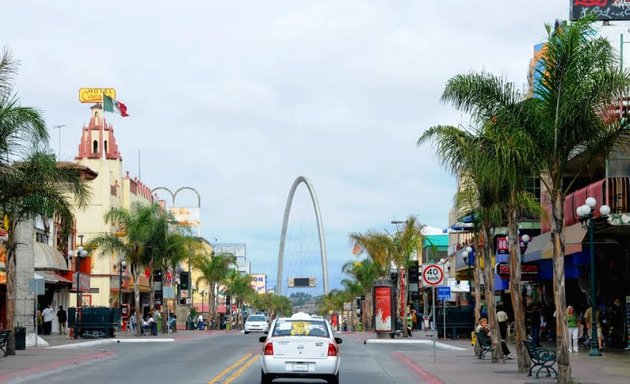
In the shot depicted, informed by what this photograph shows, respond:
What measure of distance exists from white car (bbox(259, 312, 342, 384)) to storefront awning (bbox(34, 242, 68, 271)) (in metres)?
41.2

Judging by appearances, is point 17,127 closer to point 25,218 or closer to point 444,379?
point 25,218

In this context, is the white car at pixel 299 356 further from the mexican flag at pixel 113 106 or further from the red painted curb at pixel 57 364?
the mexican flag at pixel 113 106

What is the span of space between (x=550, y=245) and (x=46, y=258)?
32.4 meters

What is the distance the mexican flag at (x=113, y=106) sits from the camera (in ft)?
351

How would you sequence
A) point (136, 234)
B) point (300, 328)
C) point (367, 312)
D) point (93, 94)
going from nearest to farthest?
point (300, 328) < point (136, 234) < point (93, 94) < point (367, 312)

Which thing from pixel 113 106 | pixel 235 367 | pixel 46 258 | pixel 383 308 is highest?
pixel 113 106

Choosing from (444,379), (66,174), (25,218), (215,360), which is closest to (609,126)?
(444,379)

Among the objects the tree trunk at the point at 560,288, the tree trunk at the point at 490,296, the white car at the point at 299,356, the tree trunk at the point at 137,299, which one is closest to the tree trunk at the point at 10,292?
the tree trunk at the point at 490,296

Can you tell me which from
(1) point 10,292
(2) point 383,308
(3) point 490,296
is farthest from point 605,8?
(1) point 10,292

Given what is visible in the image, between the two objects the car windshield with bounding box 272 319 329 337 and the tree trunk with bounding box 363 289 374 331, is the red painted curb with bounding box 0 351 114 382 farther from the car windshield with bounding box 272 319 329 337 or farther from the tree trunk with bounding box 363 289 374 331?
the tree trunk with bounding box 363 289 374 331

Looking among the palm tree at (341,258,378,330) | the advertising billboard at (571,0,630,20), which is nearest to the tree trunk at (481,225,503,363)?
the advertising billboard at (571,0,630,20)

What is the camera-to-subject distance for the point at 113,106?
359 feet

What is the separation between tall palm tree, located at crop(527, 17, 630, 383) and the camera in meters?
22.8

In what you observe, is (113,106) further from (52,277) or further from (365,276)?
(52,277)
